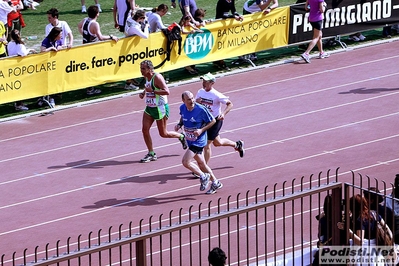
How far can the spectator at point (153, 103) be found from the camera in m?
16.2

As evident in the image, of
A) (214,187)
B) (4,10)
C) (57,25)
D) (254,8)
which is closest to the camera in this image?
(214,187)

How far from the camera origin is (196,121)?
1466 cm

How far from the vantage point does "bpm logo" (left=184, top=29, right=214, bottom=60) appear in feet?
71.5

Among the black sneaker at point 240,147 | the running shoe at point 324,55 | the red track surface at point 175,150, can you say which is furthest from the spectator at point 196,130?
the running shoe at point 324,55

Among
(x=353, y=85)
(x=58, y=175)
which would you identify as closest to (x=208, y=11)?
(x=353, y=85)

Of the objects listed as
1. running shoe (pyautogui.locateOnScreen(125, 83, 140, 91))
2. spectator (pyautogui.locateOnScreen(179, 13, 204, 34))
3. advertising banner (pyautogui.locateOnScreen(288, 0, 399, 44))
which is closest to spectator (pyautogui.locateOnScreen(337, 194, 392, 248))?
running shoe (pyautogui.locateOnScreen(125, 83, 140, 91))

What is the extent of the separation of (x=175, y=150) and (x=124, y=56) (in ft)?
13.9

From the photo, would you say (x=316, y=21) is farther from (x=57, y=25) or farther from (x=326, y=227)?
(x=326, y=227)

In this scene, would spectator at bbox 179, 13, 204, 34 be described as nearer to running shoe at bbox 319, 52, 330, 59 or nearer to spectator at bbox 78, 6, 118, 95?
spectator at bbox 78, 6, 118, 95

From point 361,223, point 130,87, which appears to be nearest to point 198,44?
point 130,87

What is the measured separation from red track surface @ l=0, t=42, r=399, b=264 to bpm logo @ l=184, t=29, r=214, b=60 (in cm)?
75

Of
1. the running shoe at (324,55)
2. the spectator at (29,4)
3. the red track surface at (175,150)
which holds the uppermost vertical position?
the spectator at (29,4)

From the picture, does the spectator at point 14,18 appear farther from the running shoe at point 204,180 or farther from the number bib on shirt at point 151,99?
the running shoe at point 204,180

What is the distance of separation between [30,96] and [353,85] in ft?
23.5
